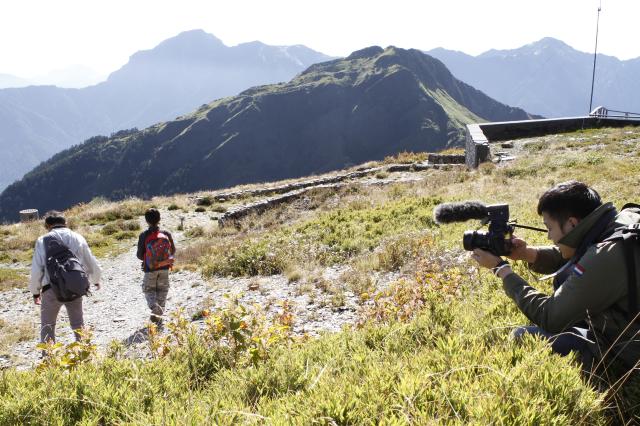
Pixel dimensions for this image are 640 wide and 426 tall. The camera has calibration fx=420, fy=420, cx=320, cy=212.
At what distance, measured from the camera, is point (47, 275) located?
20.1 ft

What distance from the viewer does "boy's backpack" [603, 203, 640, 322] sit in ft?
8.29

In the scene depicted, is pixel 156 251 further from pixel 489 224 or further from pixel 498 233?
pixel 498 233

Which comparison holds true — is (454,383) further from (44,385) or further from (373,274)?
(373,274)

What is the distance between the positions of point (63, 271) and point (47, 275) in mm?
362

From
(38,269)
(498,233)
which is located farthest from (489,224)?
(38,269)

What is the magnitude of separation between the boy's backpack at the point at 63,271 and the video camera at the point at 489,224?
5189mm

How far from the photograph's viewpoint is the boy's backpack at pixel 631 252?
253 cm

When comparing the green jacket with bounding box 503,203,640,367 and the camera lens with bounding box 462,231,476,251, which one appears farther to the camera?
the camera lens with bounding box 462,231,476,251

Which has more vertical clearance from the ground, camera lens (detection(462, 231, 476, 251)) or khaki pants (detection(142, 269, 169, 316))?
camera lens (detection(462, 231, 476, 251))

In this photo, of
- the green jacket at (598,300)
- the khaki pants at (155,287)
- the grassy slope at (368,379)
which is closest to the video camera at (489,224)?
the green jacket at (598,300)

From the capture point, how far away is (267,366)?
11.7 feet

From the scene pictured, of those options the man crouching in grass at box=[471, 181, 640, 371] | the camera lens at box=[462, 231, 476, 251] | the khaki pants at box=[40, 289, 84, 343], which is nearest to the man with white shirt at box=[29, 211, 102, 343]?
the khaki pants at box=[40, 289, 84, 343]

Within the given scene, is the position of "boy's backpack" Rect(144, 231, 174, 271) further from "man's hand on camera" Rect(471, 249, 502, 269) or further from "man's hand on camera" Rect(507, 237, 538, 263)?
"man's hand on camera" Rect(507, 237, 538, 263)

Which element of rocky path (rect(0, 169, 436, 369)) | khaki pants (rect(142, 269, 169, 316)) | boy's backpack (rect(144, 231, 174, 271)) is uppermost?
boy's backpack (rect(144, 231, 174, 271))
